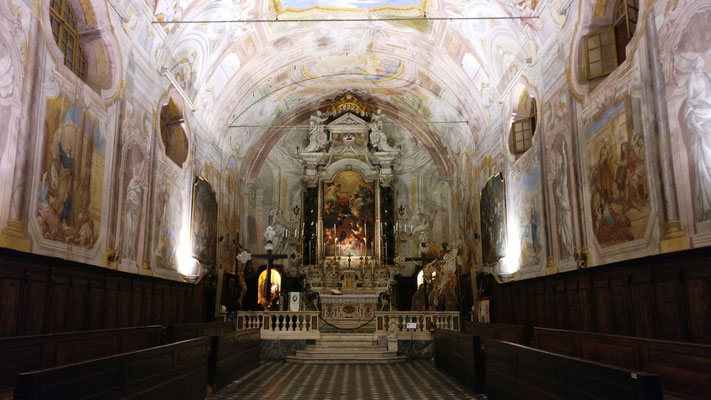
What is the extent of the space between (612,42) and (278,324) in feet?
34.3

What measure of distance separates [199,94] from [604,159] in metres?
10.5

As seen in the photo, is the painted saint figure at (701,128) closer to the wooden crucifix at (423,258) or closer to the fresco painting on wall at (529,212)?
the fresco painting on wall at (529,212)

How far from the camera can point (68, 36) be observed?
9.61 meters

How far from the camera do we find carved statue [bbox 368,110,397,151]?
22.0 metres

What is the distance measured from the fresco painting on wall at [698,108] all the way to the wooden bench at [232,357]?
712 cm

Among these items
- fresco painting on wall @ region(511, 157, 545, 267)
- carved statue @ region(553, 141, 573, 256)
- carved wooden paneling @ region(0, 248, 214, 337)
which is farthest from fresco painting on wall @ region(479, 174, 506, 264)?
carved wooden paneling @ region(0, 248, 214, 337)

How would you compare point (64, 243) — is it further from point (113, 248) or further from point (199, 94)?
point (199, 94)

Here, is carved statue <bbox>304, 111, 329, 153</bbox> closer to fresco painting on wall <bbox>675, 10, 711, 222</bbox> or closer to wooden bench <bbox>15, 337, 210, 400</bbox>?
wooden bench <bbox>15, 337, 210, 400</bbox>

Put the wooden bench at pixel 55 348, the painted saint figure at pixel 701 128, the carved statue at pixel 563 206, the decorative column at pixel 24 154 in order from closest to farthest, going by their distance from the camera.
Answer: the wooden bench at pixel 55 348 → the painted saint figure at pixel 701 128 → the decorative column at pixel 24 154 → the carved statue at pixel 563 206

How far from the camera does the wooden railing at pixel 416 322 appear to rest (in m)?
14.3

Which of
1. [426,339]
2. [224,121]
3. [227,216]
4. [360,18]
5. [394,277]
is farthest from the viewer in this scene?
[394,277]

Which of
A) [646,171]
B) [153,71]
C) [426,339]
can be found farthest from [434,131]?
[646,171]

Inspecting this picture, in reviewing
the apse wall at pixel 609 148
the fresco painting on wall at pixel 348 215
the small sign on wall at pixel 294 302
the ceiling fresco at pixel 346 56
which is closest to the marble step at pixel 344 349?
the small sign on wall at pixel 294 302

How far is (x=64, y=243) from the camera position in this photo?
8422 mm
